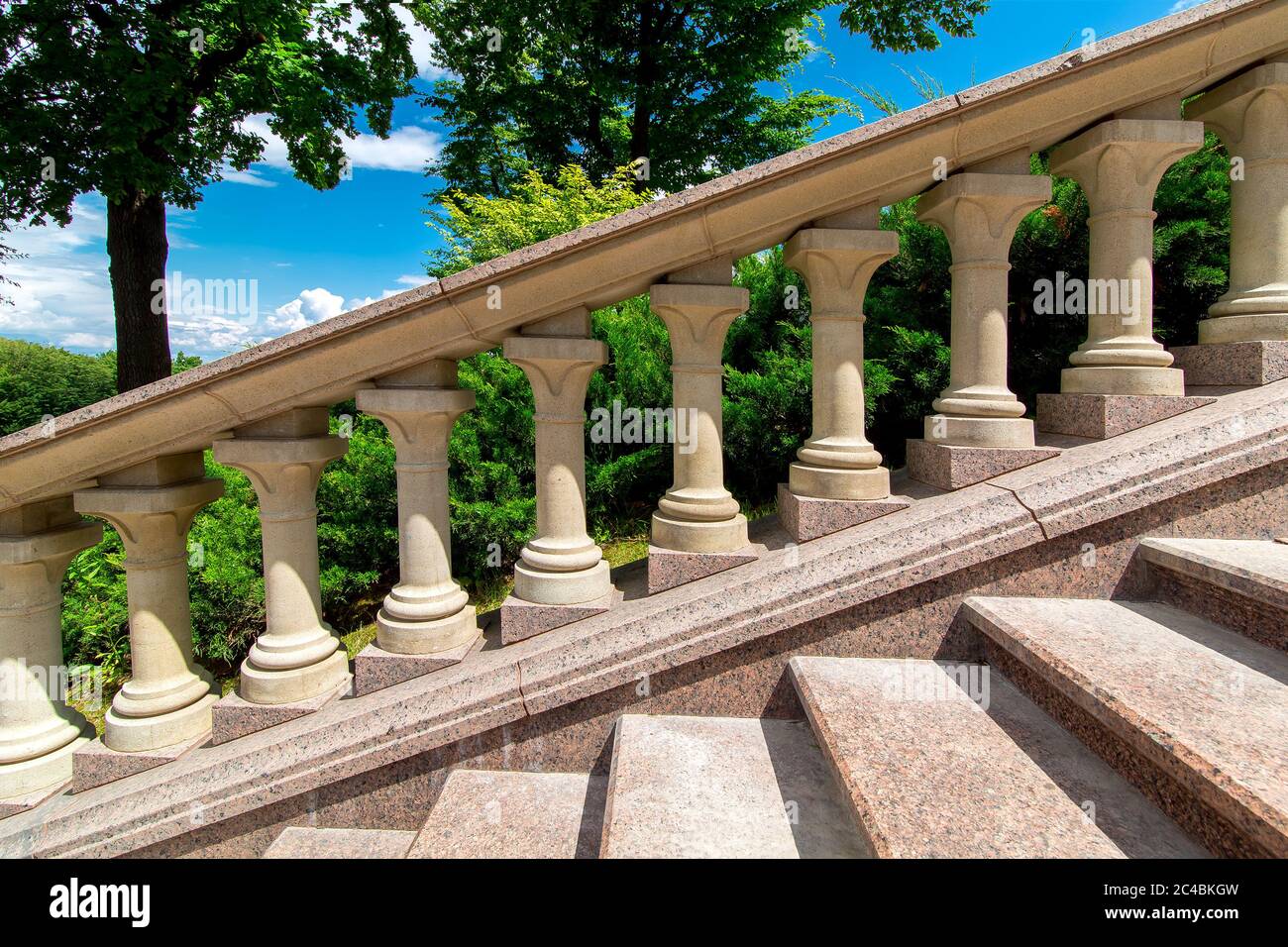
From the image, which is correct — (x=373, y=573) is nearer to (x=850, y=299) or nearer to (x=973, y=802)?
(x=850, y=299)

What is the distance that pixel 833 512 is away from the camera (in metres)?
2.18

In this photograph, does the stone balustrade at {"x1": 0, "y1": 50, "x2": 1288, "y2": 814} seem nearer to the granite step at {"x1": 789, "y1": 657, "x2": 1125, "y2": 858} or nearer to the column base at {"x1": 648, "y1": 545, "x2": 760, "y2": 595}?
the column base at {"x1": 648, "y1": 545, "x2": 760, "y2": 595}

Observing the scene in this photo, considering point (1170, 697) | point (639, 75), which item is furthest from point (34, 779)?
point (639, 75)

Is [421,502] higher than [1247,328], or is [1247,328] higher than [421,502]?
[1247,328]

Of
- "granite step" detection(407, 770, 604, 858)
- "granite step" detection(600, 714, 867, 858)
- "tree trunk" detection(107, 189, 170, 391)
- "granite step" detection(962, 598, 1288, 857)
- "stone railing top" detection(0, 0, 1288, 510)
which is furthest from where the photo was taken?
"tree trunk" detection(107, 189, 170, 391)

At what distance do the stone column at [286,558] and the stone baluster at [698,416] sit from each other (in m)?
1.19

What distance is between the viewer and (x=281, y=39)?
849 cm

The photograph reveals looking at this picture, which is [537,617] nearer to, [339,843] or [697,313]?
[339,843]

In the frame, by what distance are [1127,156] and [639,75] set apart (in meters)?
11.7

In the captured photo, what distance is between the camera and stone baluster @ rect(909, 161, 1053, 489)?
6.85ft

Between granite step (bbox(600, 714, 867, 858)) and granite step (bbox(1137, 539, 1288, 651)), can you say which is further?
granite step (bbox(1137, 539, 1288, 651))

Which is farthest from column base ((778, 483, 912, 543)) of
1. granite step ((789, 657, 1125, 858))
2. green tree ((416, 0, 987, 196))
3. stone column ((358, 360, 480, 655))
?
green tree ((416, 0, 987, 196))

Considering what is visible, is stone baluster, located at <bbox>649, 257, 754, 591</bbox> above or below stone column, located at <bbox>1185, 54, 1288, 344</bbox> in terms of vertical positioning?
below
